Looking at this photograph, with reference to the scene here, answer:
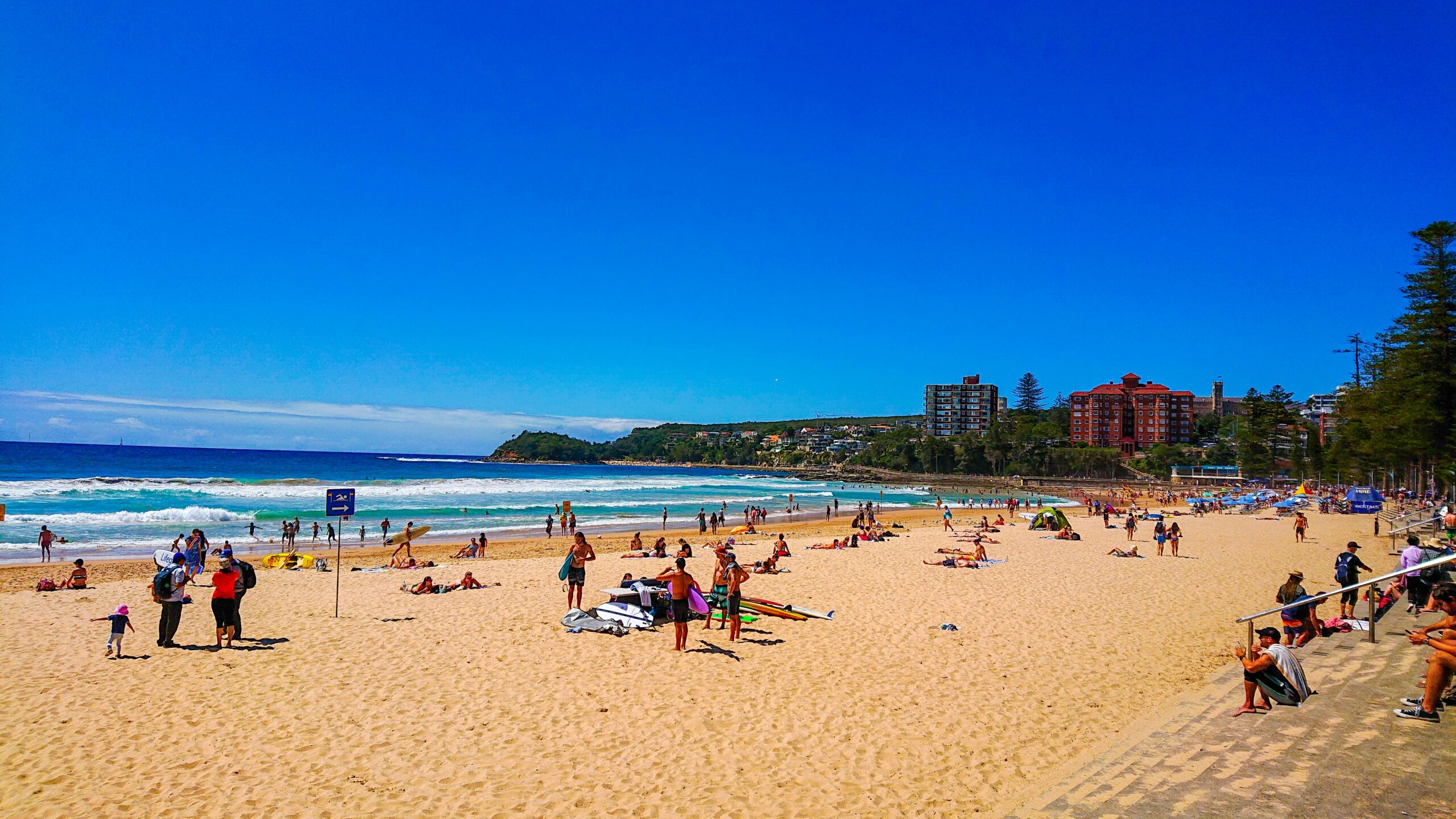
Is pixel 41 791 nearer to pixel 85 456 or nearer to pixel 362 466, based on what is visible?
pixel 362 466

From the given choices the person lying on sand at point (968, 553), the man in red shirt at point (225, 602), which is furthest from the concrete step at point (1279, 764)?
the person lying on sand at point (968, 553)

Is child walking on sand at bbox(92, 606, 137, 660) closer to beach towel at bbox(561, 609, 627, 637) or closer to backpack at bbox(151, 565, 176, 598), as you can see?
backpack at bbox(151, 565, 176, 598)

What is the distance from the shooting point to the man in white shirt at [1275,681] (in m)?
6.57

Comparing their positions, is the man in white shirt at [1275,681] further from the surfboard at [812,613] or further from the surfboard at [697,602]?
the surfboard at [697,602]

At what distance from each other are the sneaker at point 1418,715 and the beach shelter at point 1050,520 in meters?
22.4

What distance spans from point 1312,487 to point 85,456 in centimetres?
15617

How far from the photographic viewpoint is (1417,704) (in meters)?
6.03

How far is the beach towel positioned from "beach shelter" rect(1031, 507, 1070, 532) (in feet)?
72.6

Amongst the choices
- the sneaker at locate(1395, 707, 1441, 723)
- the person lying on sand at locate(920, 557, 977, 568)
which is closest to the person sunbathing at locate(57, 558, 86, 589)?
the person lying on sand at locate(920, 557, 977, 568)

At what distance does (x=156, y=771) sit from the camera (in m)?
5.66

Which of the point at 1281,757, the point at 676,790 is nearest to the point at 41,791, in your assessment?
the point at 676,790

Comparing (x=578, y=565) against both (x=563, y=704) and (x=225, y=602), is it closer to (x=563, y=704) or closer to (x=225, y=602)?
(x=563, y=704)

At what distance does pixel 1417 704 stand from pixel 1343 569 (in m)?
7.46

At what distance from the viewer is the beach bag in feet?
30.9
